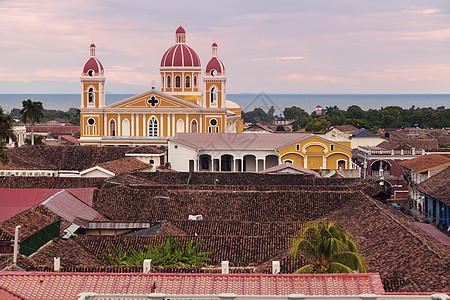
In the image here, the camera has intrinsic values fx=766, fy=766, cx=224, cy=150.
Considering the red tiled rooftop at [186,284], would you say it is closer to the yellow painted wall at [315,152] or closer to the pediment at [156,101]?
the yellow painted wall at [315,152]

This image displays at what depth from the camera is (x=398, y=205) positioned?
45.7 meters

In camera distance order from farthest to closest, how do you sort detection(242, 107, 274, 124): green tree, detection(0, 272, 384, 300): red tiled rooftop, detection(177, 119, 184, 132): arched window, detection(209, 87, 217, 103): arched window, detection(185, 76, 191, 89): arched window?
detection(242, 107, 274, 124): green tree → detection(185, 76, 191, 89): arched window → detection(209, 87, 217, 103): arched window → detection(177, 119, 184, 132): arched window → detection(0, 272, 384, 300): red tiled rooftop

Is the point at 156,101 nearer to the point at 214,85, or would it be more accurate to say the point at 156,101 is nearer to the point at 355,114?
the point at 214,85

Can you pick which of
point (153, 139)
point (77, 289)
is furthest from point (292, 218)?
point (153, 139)

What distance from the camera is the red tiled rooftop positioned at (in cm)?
1473

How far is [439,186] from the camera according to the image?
1586 inches

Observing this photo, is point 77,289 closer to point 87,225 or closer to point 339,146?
point 87,225

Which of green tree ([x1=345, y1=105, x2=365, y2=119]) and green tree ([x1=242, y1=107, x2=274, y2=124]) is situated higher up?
green tree ([x1=345, y1=105, x2=365, y2=119])

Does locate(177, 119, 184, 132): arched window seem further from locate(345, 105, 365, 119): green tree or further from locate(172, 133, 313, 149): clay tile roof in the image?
locate(345, 105, 365, 119): green tree

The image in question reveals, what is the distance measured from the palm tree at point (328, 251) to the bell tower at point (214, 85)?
53578mm

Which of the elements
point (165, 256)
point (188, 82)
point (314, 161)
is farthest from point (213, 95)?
point (165, 256)

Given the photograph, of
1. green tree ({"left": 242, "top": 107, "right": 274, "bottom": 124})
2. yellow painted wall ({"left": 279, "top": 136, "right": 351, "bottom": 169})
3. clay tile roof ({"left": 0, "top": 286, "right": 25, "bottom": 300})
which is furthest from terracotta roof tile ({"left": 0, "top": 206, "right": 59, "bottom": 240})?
green tree ({"left": 242, "top": 107, "right": 274, "bottom": 124})

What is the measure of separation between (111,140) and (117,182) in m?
30.3

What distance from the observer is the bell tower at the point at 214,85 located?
71.3 meters
